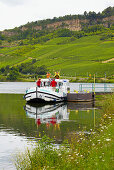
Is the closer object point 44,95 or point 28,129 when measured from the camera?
point 28,129

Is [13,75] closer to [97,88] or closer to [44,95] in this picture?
[97,88]

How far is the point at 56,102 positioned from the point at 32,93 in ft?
12.5

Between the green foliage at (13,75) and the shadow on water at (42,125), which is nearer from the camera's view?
the shadow on water at (42,125)

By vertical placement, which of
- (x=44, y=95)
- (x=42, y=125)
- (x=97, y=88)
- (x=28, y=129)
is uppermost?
(x=28, y=129)

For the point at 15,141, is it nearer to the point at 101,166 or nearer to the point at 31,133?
the point at 31,133

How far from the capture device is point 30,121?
107ft

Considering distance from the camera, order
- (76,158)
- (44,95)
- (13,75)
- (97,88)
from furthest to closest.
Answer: (13,75)
(97,88)
(44,95)
(76,158)

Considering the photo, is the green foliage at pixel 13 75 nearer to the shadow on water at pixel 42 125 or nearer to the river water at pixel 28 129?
the river water at pixel 28 129

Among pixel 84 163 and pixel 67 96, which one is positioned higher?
pixel 84 163

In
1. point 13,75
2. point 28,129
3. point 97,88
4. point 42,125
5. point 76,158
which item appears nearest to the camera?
point 76,158

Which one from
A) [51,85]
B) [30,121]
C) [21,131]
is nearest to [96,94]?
[51,85]

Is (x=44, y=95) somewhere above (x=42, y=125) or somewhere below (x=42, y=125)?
below

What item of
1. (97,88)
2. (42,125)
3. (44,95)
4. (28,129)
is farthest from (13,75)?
(28,129)

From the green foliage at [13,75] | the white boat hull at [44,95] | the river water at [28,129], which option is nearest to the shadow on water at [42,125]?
the river water at [28,129]
